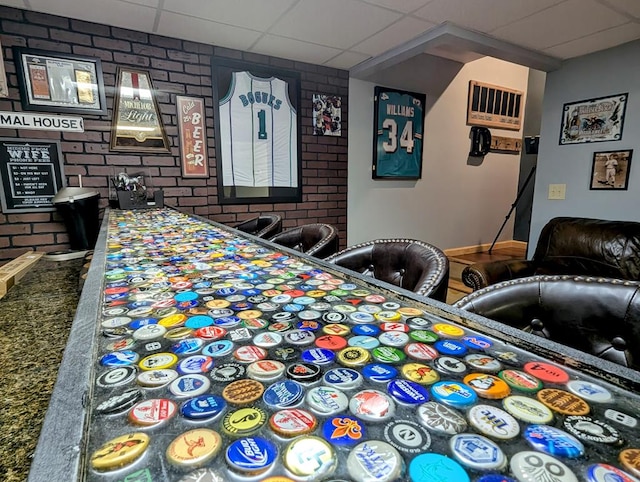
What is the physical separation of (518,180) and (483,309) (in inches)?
242

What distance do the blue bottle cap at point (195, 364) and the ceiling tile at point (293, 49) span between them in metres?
3.43

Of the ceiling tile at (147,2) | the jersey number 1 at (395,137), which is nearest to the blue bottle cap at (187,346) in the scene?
the ceiling tile at (147,2)

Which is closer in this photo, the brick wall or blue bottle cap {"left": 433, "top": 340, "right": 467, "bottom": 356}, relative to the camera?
blue bottle cap {"left": 433, "top": 340, "right": 467, "bottom": 356}

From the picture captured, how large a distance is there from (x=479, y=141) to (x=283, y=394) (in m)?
5.75

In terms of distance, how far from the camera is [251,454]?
0.31 metres

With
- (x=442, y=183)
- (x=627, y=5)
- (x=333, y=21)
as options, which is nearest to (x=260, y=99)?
(x=333, y=21)

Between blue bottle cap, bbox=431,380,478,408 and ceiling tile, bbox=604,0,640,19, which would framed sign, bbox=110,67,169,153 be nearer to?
blue bottle cap, bbox=431,380,478,408

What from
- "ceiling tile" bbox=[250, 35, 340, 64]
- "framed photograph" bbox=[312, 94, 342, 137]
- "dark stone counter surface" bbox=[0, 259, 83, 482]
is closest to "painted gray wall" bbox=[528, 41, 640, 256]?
"framed photograph" bbox=[312, 94, 342, 137]

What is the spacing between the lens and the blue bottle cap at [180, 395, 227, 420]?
363 mm

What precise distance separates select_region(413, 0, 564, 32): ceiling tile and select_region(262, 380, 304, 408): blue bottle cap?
10.1ft

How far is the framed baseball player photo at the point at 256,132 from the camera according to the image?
11.6 feet

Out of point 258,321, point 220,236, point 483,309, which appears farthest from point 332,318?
point 220,236

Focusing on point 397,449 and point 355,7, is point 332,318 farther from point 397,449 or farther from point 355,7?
point 355,7

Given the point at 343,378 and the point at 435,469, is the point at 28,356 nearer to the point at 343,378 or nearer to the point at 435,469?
the point at 343,378
